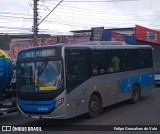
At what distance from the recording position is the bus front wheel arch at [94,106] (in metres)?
14.3

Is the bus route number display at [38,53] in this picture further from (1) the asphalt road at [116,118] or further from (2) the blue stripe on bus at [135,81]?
(2) the blue stripe on bus at [135,81]

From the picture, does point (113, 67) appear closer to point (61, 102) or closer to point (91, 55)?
point (91, 55)

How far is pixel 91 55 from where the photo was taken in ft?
48.4

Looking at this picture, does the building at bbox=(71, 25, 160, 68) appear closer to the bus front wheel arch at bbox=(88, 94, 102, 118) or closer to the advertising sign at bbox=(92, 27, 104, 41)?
the advertising sign at bbox=(92, 27, 104, 41)

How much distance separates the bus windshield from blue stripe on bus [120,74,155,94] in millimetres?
4884

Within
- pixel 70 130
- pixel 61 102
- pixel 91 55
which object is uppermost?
pixel 91 55

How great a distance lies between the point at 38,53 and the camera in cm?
1349

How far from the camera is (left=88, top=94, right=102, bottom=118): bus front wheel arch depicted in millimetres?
14295

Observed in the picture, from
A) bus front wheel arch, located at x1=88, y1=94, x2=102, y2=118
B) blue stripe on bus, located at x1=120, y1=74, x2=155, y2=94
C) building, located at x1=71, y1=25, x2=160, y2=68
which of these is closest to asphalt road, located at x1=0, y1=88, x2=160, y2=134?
bus front wheel arch, located at x1=88, y1=94, x2=102, y2=118

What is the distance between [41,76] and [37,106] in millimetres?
1015

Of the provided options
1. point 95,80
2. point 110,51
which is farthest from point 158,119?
point 110,51

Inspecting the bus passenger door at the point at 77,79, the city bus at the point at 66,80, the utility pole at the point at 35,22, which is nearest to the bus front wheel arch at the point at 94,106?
the city bus at the point at 66,80

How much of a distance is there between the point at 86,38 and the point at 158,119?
1147 inches

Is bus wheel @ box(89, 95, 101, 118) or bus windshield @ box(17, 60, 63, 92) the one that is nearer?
bus windshield @ box(17, 60, 63, 92)
